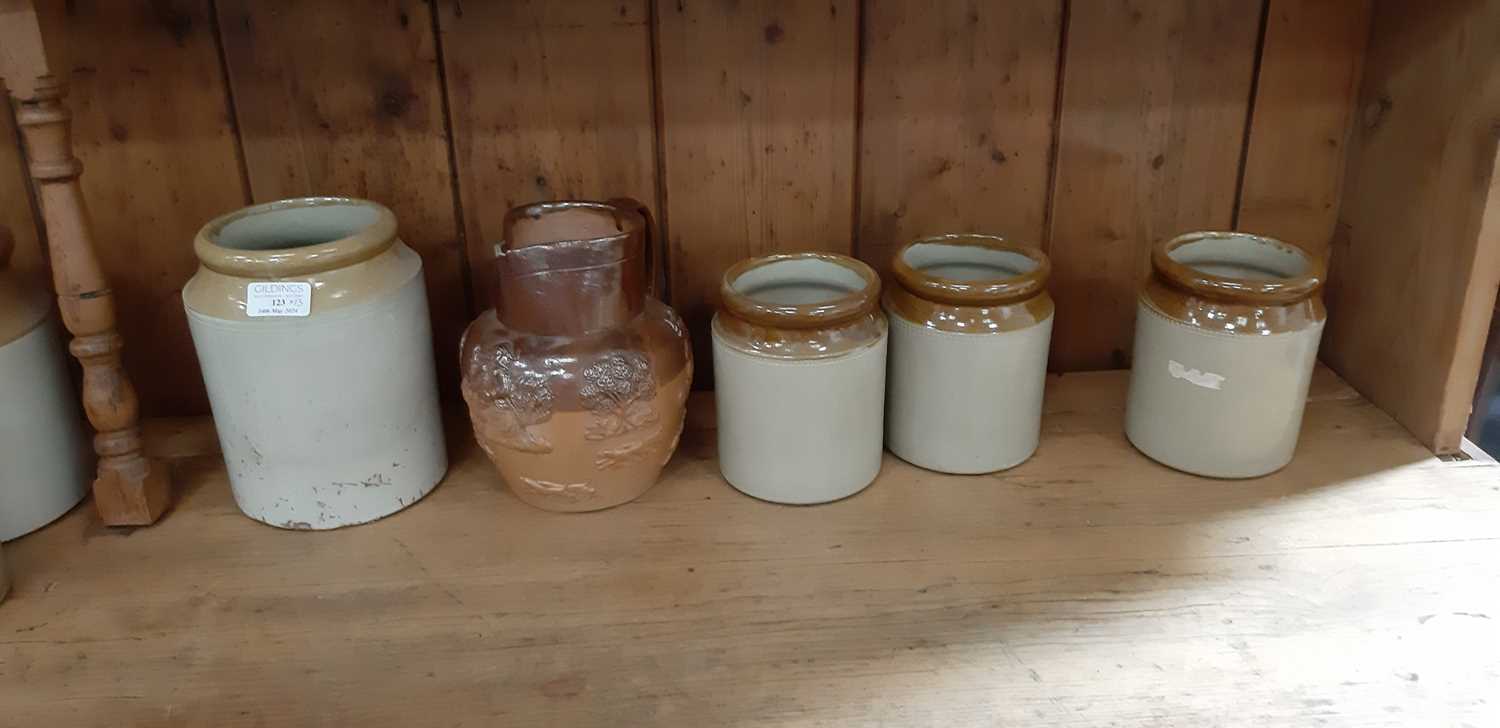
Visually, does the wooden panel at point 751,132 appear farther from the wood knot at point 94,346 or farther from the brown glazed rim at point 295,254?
the wood knot at point 94,346

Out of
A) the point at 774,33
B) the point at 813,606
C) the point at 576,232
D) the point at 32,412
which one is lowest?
the point at 813,606

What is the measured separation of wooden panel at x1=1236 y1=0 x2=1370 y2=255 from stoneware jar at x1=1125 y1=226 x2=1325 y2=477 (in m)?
0.12

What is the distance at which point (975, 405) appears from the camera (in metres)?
0.93

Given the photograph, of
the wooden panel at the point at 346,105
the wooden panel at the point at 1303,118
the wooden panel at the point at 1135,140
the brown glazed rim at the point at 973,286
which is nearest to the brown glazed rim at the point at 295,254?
the wooden panel at the point at 346,105

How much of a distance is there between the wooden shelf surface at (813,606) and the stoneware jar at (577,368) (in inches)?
1.8

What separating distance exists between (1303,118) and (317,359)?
850 millimetres

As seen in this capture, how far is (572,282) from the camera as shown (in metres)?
0.84

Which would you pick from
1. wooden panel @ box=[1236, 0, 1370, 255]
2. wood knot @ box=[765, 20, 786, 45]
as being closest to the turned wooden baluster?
wood knot @ box=[765, 20, 786, 45]

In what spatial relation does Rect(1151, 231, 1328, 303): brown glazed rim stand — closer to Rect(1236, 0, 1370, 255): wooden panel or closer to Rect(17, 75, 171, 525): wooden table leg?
Rect(1236, 0, 1370, 255): wooden panel

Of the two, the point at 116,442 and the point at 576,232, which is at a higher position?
the point at 576,232

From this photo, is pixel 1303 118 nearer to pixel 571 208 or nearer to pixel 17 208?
pixel 571 208

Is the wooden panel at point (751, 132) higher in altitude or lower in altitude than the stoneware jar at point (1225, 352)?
higher

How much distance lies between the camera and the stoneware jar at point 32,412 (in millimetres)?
857

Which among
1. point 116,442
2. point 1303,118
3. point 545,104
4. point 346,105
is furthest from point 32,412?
point 1303,118
